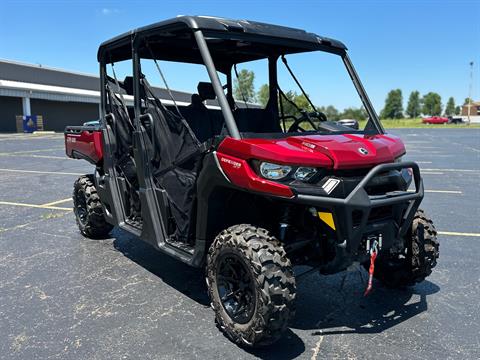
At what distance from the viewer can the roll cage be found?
10.7 ft

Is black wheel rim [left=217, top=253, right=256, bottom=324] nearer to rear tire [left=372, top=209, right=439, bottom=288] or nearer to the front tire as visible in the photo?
the front tire

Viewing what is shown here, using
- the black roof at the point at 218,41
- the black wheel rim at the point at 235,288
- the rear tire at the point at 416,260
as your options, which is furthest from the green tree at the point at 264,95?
the black wheel rim at the point at 235,288

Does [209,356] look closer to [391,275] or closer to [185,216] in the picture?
[185,216]

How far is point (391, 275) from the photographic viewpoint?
155 inches

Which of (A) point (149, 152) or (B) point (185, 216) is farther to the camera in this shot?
(A) point (149, 152)

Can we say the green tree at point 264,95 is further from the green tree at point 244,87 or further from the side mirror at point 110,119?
the side mirror at point 110,119

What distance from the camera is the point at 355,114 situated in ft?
14.4

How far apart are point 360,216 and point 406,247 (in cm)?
100

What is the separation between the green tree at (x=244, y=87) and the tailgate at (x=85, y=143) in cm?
163

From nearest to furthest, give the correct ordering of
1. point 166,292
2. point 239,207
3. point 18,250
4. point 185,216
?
1. point 239,207
2. point 185,216
3. point 166,292
4. point 18,250

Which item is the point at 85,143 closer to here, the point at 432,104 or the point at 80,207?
the point at 80,207

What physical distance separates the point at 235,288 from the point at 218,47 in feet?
7.50

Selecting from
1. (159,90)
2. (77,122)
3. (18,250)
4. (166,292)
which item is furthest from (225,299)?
(77,122)

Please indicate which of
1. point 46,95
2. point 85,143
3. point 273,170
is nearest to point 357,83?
point 273,170
